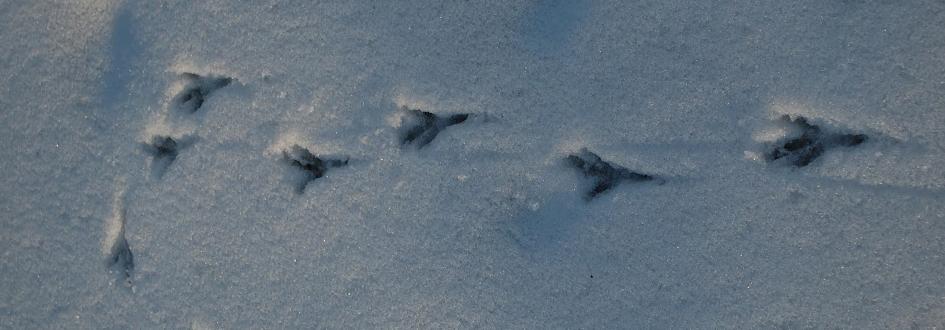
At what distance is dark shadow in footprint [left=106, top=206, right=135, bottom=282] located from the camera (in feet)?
3.92

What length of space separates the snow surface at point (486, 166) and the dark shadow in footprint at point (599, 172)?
0.6 inches

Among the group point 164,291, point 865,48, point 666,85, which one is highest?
point 865,48

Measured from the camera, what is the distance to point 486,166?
115 centimetres

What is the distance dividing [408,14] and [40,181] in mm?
777

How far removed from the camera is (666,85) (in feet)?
3.68

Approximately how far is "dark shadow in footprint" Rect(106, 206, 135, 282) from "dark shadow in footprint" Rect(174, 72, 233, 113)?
25cm

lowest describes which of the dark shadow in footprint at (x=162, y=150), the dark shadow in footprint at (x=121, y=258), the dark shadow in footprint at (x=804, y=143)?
the dark shadow in footprint at (x=121, y=258)

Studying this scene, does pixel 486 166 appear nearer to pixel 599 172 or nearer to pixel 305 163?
pixel 599 172

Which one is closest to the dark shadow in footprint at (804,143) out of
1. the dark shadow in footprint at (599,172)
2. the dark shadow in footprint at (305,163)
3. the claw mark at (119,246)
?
the dark shadow in footprint at (599,172)

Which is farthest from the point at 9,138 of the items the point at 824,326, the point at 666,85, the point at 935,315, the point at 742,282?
the point at 935,315

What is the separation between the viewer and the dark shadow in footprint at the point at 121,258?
3.92 feet

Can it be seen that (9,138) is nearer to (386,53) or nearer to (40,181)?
(40,181)

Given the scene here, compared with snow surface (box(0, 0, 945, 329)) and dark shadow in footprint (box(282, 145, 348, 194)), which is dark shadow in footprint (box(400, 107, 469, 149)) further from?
dark shadow in footprint (box(282, 145, 348, 194))

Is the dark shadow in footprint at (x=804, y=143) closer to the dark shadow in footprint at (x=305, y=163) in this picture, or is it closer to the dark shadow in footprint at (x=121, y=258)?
the dark shadow in footprint at (x=305, y=163)
